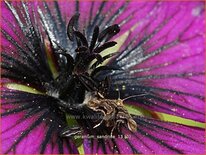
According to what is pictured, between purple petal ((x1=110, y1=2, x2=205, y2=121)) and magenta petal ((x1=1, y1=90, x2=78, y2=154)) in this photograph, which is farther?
purple petal ((x1=110, y1=2, x2=205, y2=121))

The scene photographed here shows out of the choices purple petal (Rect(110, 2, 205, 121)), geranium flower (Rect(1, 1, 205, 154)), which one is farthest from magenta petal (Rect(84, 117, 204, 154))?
purple petal (Rect(110, 2, 205, 121))

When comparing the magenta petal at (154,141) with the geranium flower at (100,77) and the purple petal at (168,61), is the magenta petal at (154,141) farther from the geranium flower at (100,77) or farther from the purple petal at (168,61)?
the purple petal at (168,61)

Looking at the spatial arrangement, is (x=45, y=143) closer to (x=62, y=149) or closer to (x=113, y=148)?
(x=62, y=149)

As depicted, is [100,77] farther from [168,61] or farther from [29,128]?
[29,128]

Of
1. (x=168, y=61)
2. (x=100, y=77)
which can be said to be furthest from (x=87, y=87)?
(x=168, y=61)

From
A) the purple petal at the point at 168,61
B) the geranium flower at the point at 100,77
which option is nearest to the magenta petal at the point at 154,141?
the geranium flower at the point at 100,77

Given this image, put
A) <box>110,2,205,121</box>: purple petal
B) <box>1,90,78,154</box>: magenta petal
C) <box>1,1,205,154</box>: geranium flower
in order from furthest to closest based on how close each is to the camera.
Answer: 1. <box>110,2,205,121</box>: purple petal
2. <box>1,1,205,154</box>: geranium flower
3. <box>1,90,78,154</box>: magenta petal

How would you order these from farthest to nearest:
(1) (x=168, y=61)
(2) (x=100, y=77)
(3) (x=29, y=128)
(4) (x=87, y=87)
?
(1) (x=168, y=61) → (2) (x=100, y=77) → (4) (x=87, y=87) → (3) (x=29, y=128)

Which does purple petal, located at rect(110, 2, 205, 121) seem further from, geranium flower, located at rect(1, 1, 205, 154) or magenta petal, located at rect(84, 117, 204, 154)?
magenta petal, located at rect(84, 117, 204, 154)
